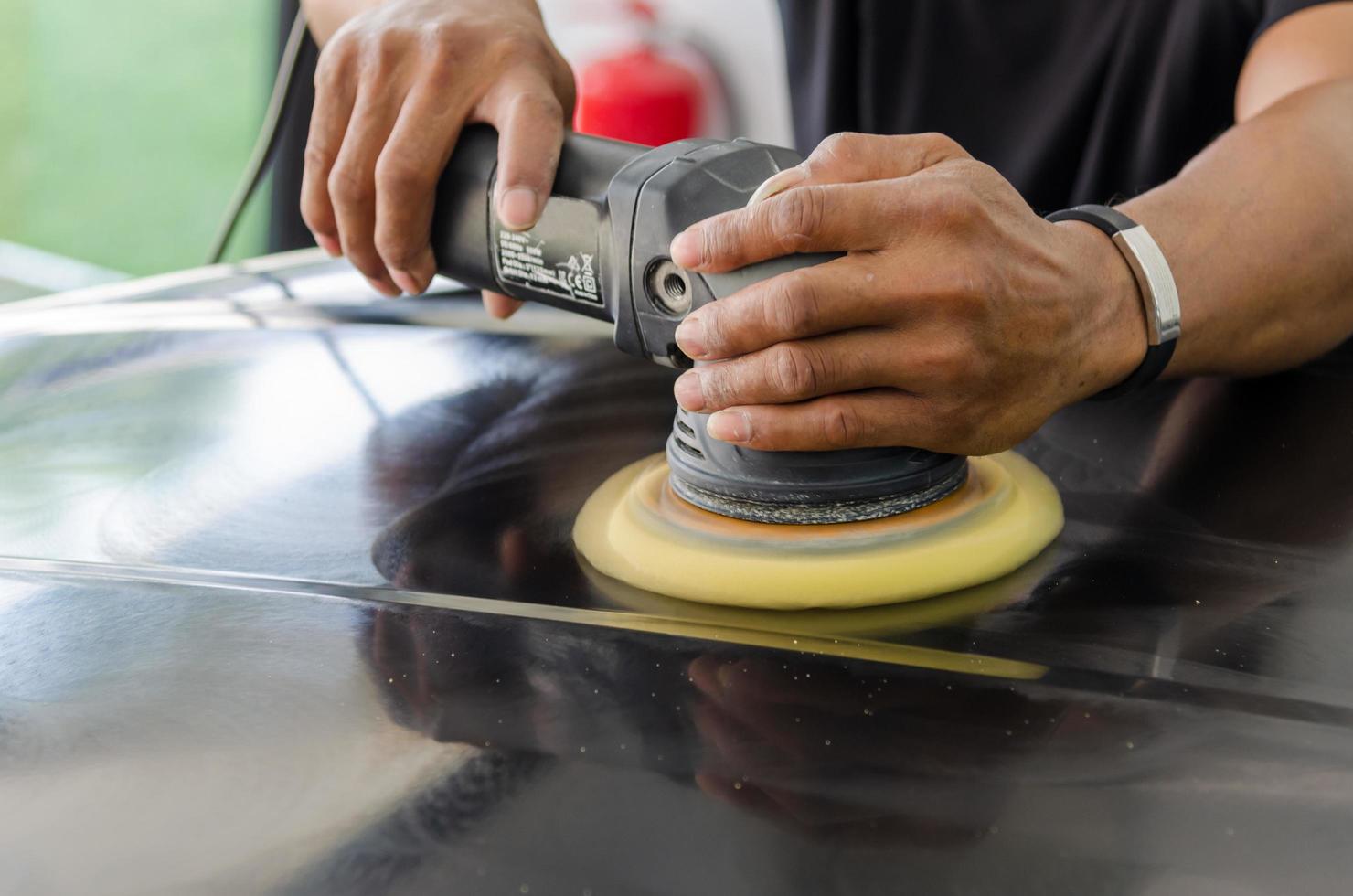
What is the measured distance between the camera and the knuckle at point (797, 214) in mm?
687

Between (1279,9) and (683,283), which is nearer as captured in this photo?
(683,283)

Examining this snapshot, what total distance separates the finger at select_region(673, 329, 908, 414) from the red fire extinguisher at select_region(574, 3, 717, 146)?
7.02 ft

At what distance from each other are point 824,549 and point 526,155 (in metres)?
0.37

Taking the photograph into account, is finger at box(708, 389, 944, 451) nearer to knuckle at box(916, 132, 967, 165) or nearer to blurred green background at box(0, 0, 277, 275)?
knuckle at box(916, 132, 967, 165)

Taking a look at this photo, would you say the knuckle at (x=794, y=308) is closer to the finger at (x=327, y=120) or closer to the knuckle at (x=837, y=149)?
the knuckle at (x=837, y=149)

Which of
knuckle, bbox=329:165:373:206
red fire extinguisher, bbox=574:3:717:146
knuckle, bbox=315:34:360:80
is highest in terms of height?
knuckle, bbox=315:34:360:80

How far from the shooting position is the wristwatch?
32.0 inches

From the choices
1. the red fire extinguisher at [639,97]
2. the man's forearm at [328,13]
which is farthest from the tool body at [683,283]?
the red fire extinguisher at [639,97]

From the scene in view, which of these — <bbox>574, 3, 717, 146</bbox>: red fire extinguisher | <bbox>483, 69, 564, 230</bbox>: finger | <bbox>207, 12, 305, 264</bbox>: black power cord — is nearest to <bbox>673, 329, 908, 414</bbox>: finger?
<bbox>483, 69, 564, 230</bbox>: finger

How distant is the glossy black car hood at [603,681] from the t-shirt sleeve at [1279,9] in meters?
0.38

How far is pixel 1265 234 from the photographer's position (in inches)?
36.9

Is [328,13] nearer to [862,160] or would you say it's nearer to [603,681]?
[862,160]

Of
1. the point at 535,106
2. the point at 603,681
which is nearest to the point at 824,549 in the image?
the point at 603,681

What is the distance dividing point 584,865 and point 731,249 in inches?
14.7
